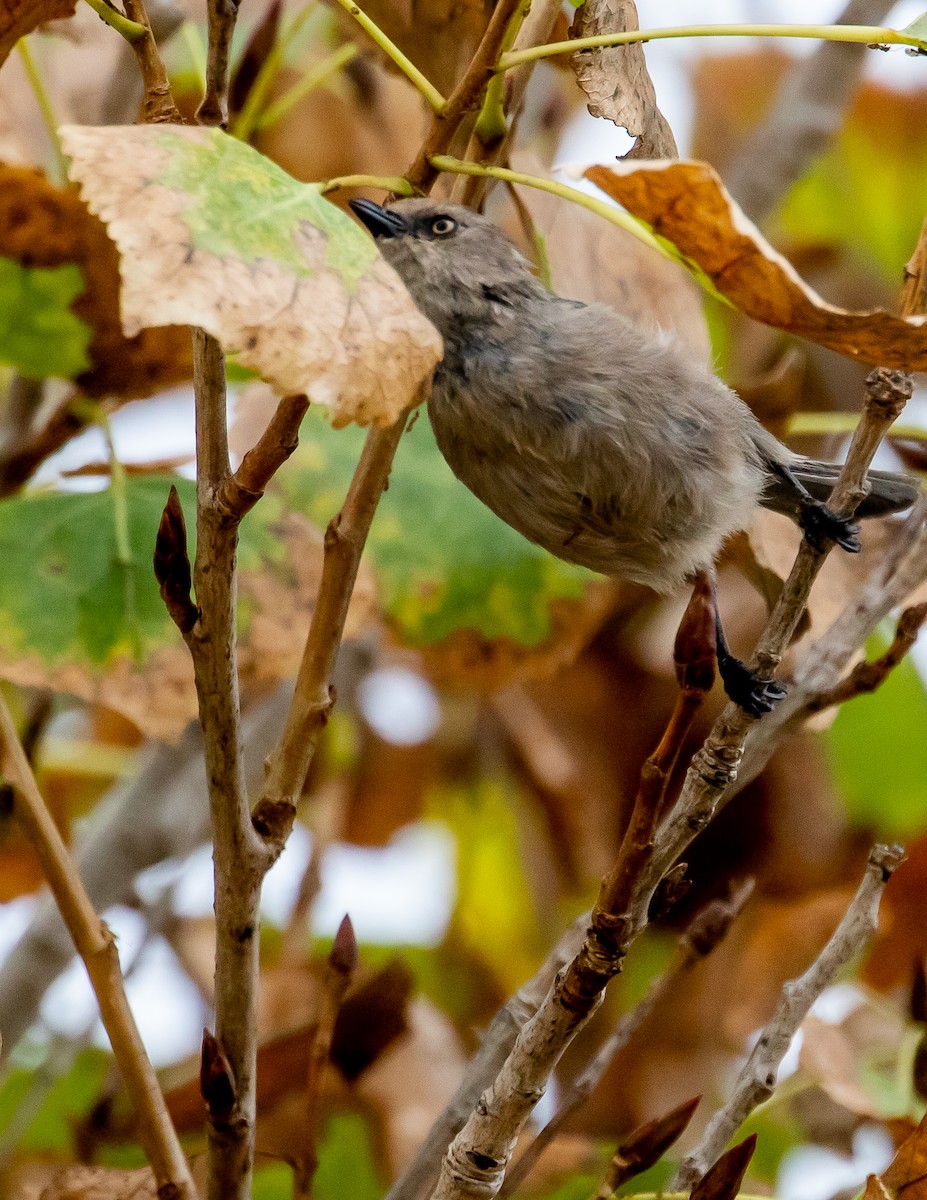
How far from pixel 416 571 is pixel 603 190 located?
4.46 ft

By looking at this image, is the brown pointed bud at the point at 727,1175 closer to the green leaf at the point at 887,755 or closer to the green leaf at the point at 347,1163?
the green leaf at the point at 347,1163

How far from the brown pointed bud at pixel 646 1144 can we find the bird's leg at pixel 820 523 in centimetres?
72

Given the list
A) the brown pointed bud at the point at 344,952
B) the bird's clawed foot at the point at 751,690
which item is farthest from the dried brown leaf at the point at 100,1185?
the bird's clawed foot at the point at 751,690

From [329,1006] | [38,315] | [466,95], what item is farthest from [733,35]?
[38,315]

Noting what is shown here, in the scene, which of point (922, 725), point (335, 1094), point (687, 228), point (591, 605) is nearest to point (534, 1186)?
point (335, 1094)

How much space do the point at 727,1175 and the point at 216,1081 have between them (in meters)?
0.58

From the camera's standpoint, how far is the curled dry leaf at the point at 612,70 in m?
1.47

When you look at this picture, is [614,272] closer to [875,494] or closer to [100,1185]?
[875,494]

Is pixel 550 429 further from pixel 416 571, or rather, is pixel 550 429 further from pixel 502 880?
pixel 502 880

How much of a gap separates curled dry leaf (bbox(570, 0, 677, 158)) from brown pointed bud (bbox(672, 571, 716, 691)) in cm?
51

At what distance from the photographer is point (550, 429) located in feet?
7.64

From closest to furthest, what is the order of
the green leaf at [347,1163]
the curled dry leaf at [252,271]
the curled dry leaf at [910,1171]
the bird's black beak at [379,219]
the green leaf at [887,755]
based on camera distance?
the curled dry leaf at [252,271] → the curled dry leaf at [910,1171] → the bird's black beak at [379,219] → the green leaf at [347,1163] → the green leaf at [887,755]

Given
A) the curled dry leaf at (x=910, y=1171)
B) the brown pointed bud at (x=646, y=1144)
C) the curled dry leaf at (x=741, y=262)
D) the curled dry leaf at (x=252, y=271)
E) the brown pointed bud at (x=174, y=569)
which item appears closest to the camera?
the curled dry leaf at (x=252, y=271)

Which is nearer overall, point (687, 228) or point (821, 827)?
point (687, 228)
